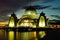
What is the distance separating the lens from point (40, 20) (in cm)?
3966

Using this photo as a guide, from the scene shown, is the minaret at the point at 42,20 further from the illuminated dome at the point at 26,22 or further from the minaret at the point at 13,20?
the minaret at the point at 13,20

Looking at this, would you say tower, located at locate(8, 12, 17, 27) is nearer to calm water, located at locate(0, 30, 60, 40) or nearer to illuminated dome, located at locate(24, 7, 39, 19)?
illuminated dome, located at locate(24, 7, 39, 19)

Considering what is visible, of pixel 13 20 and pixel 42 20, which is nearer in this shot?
pixel 13 20

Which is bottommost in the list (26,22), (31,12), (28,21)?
(26,22)

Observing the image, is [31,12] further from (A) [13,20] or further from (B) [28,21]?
(A) [13,20]

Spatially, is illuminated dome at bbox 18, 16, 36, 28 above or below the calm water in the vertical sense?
above

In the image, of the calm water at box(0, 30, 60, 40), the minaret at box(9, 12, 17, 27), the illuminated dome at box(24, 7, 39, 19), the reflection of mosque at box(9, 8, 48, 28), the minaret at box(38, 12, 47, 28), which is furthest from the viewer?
the illuminated dome at box(24, 7, 39, 19)

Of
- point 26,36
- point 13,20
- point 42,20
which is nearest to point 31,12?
point 42,20

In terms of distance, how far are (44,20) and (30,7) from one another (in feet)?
12.3

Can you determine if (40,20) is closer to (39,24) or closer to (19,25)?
(39,24)

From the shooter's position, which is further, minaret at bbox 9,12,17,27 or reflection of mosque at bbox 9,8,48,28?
reflection of mosque at bbox 9,8,48,28

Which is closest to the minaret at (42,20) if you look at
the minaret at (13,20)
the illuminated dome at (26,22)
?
the illuminated dome at (26,22)

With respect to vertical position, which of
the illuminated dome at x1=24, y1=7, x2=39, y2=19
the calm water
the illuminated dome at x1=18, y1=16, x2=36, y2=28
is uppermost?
the illuminated dome at x1=24, y1=7, x2=39, y2=19

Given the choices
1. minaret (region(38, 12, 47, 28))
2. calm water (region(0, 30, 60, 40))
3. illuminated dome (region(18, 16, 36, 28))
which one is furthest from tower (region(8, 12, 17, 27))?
calm water (region(0, 30, 60, 40))
